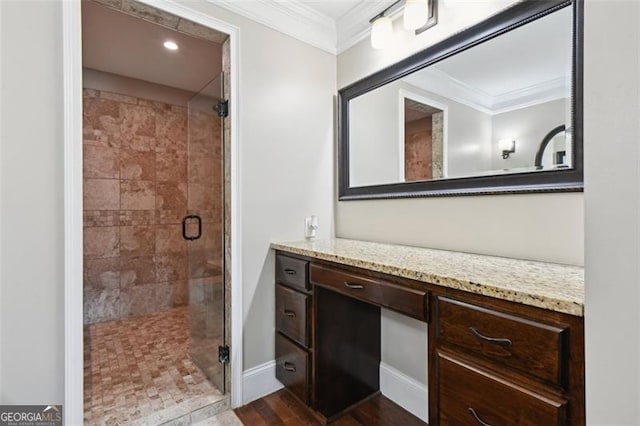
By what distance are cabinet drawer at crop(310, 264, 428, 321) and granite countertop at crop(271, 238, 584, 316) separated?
0.06 meters

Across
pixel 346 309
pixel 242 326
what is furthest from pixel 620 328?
pixel 242 326

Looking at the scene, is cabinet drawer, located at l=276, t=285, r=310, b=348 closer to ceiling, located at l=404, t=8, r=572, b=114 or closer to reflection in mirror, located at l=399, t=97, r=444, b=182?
reflection in mirror, located at l=399, t=97, r=444, b=182

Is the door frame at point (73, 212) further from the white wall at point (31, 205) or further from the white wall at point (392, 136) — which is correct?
the white wall at point (392, 136)

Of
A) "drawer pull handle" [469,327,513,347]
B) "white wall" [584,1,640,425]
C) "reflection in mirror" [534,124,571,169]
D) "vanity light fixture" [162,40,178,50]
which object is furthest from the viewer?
"vanity light fixture" [162,40,178,50]

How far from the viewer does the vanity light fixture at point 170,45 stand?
2452 mm

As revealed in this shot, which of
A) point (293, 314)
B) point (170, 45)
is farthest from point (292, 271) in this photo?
point (170, 45)

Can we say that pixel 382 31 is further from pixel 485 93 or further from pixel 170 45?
pixel 170 45

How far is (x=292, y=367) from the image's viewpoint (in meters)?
1.81

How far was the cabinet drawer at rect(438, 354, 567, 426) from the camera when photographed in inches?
31.1

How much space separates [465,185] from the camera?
1.55 metres

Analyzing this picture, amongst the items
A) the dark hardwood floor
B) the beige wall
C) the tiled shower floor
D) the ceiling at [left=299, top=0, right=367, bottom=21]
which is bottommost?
the dark hardwood floor

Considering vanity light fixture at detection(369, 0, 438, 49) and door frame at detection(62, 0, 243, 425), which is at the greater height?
Answer: vanity light fixture at detection(369, 0, 438, 49)

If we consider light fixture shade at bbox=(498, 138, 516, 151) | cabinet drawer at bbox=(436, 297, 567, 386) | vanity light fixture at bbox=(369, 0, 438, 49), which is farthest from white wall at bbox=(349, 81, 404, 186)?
cabinet drawer at bbox=(436, 297, 567, 386)

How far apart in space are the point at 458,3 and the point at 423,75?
0.37m
